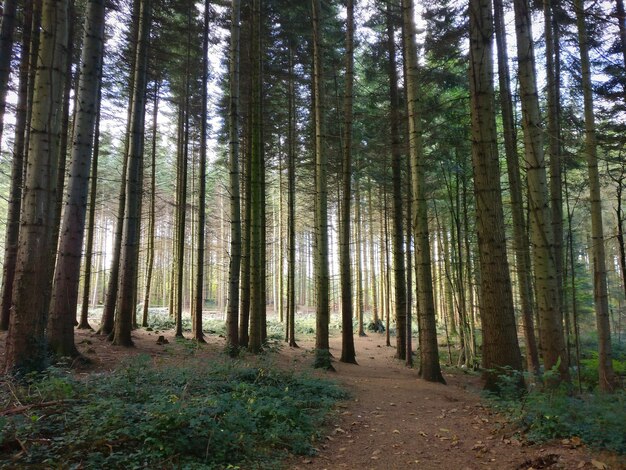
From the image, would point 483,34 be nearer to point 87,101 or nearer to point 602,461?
point 602,461

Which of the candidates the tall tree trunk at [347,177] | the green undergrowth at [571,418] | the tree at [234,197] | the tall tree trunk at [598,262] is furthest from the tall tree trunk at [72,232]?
the tall tree trunk at [598,262]

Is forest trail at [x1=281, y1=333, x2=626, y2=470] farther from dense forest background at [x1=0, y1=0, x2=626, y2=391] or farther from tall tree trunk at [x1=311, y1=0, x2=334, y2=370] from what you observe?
tall tree trunk at [x1=311, y1=0, x2=334, y2=370]

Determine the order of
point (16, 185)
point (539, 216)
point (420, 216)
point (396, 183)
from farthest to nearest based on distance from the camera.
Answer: point (396, 183) < point (16, 185) < point (420, 216) < point (539, 216)

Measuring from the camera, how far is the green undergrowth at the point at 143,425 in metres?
3.38

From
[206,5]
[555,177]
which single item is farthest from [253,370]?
[206,5]

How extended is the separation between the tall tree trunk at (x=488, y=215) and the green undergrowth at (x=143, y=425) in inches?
122

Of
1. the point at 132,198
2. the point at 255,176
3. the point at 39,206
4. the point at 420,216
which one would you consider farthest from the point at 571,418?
the point at 132,198

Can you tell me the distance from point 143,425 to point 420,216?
24.4ft

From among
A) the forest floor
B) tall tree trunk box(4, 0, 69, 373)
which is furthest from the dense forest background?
the forest floor

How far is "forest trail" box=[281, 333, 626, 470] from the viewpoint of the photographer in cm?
413

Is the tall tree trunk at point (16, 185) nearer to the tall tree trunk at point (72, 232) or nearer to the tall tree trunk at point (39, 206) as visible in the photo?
the tall tree trunk at point (72, 232)

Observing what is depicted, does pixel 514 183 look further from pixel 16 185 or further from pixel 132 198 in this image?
pixel 16 185

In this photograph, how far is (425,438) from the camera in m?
5.38

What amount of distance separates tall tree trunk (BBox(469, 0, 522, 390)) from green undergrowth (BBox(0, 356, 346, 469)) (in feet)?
10.2
